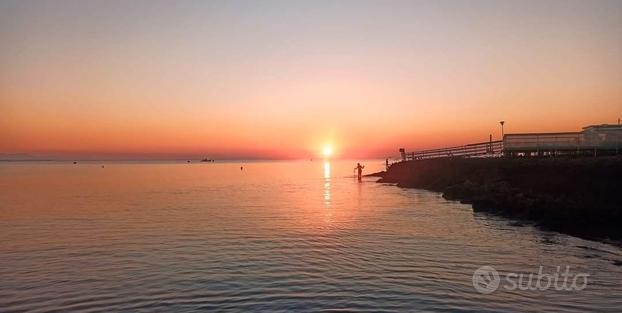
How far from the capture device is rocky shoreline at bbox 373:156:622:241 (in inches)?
939

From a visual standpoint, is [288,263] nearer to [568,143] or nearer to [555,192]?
[555,192]

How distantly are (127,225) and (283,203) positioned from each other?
16633 millimetres

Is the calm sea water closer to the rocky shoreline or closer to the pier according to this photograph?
the rocky shoreline

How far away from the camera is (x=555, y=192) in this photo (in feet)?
95.2

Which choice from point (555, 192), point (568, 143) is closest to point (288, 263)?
point (555, 192)

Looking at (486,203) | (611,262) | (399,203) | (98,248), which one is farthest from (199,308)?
(399,203)

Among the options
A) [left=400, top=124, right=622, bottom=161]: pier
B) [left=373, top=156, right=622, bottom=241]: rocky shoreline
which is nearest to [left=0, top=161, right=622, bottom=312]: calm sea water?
[left=373, top=156, right=622, bottom=241]: rocky shoreline

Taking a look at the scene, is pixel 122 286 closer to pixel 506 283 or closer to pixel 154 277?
pixel 154 277

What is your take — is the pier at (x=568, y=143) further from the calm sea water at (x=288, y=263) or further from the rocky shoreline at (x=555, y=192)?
the calm sea water at (x=288, y=263)

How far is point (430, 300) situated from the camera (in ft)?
40.8

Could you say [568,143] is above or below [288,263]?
above

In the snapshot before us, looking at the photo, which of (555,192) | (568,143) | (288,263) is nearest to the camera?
(288,263)

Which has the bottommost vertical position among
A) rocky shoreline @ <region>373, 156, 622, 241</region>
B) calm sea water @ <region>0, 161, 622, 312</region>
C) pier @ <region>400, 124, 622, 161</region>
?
calm sea water @ <region>0, 161, 622, 312</region>

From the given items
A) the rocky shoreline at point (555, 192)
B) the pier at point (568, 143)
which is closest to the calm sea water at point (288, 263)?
the rocky shoreline at point (555, 192)
